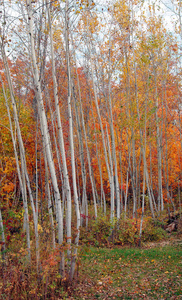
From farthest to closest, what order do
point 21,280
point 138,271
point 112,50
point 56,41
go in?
point 112,50
point 56,41
point 138,271
point 21,280

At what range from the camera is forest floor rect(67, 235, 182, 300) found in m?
4.16

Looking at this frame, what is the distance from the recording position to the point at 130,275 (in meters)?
5.16

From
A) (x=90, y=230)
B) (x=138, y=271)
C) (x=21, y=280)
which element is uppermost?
(x=21, y=280)

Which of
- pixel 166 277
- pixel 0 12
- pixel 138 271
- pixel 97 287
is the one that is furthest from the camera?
pixel 138 271

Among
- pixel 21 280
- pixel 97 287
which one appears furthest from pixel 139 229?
pixel 21 280

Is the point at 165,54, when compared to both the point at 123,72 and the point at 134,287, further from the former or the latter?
the point at 134,287

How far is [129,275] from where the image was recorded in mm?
5160

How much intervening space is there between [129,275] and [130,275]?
0.9 inches

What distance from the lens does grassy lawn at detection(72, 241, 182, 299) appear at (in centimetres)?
418

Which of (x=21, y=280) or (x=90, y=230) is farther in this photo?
(x=90, y=230)

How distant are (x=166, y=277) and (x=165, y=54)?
28.6ft

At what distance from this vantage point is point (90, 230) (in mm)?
9320

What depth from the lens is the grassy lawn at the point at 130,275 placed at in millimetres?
4178

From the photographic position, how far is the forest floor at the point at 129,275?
13.6ft
